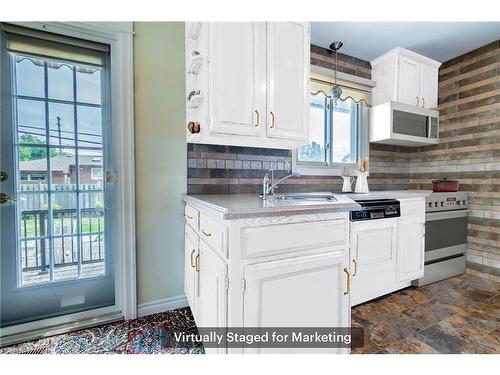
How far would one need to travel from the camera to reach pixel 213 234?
3.88 feet

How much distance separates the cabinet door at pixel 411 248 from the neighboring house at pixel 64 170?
2541 mm

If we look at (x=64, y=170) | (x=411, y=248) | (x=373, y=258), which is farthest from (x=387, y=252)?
(x=64, y=170)

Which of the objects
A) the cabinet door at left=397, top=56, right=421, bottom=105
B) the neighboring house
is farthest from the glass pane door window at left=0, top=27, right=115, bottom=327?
the cabinet door at left=397, top=56, right=421, bottom=105

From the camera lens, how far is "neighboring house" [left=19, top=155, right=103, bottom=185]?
1.58 meters

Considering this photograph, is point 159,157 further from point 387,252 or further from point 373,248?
point 387,252

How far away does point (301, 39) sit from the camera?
179cm

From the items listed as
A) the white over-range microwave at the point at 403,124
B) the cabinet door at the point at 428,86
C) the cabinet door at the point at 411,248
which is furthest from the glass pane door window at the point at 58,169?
the cabinet door at the point at 428,86

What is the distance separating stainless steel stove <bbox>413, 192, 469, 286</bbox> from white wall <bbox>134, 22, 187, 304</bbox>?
2.34m

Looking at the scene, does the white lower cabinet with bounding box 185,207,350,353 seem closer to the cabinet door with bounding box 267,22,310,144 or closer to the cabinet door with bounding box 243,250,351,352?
the cabinet door with bounding box 243,250,351,352

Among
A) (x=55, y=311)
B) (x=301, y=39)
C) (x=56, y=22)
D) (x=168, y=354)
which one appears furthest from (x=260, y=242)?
(x=56, y=22)

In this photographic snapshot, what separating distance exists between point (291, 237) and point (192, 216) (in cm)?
76

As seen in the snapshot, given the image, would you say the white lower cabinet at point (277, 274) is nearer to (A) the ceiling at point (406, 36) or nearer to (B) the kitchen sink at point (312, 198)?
(B) the kitchen sink at point (312, 198)

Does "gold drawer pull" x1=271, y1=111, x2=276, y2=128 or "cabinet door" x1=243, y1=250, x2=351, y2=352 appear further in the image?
"gold drawer pull" x1=271, y1=111, x2=276, y2=128

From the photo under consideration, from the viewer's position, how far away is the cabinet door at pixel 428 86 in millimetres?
2709
